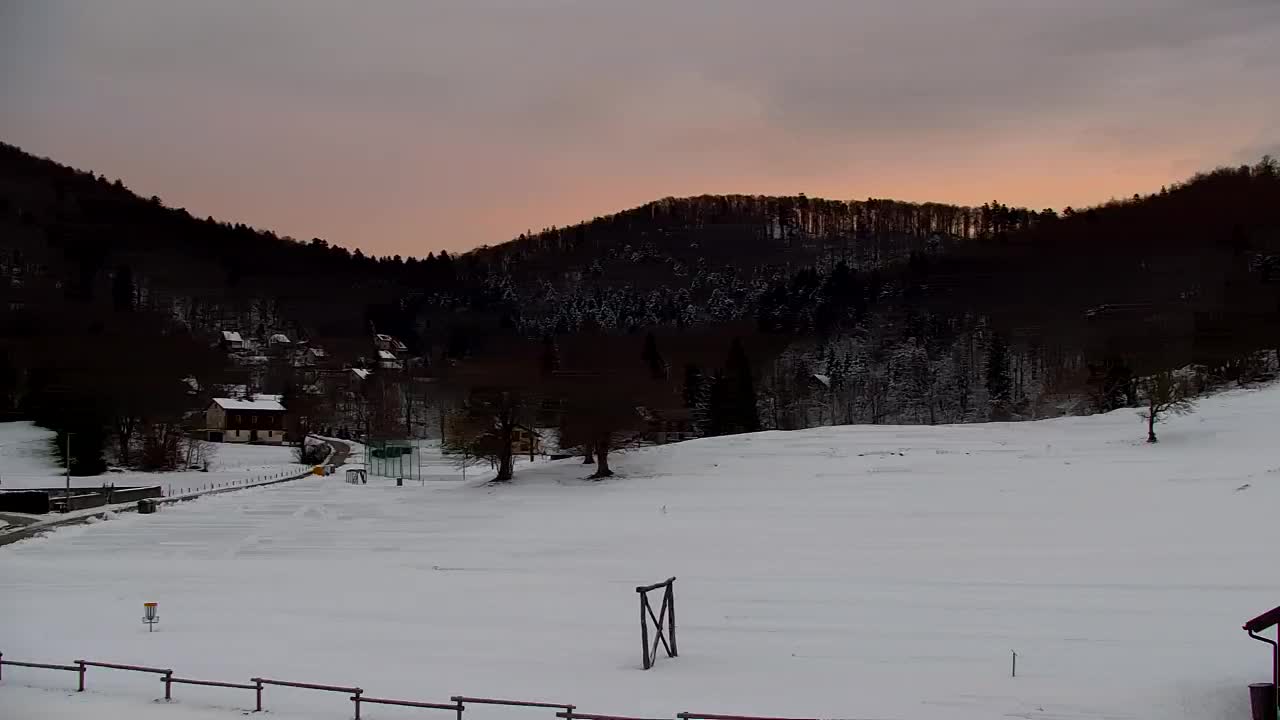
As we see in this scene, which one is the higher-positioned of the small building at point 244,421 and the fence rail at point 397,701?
the small building at point 244,421

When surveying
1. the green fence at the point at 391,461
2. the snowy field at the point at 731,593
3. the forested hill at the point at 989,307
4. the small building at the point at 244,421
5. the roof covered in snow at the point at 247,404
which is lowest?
the snowy field at the point at 731,593

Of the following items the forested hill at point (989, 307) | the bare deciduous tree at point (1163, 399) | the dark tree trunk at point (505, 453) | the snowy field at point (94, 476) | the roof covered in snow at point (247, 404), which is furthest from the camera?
the roof covered in snow at point (247, 404)

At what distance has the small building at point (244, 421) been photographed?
114062mm

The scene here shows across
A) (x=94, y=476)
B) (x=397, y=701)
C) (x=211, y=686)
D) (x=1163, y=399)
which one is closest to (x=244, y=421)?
(x=94, y=476)

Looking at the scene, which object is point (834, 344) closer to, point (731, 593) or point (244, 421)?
point (244, 421)

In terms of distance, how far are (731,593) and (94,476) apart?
193ft

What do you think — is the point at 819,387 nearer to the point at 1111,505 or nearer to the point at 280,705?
the point at 1111,505

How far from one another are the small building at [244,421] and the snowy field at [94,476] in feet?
72.0

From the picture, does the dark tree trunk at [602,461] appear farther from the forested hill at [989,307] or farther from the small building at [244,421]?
the small building at [244,421]

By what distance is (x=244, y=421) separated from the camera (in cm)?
11519

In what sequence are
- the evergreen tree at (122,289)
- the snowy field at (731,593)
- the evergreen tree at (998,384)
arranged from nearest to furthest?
1. the snowy field at (731,593)
2. the evergreen tree at (998,384)
3. the evergreen tree at (122,289)

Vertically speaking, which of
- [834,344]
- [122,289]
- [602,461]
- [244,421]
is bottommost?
[602,461]

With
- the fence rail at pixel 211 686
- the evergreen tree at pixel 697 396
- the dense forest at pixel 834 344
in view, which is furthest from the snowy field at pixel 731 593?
the evergreen tree at pixel 697 396

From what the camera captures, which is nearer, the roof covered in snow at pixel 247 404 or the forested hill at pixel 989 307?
the forested hill at pixel 989 307
